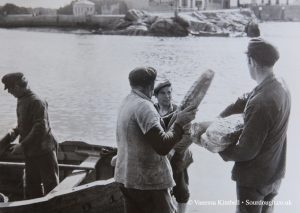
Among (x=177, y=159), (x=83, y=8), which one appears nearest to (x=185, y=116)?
(x=177, y=159)

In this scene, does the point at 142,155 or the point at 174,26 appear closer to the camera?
the point at 142,155

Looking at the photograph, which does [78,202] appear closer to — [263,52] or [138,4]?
[263,52]

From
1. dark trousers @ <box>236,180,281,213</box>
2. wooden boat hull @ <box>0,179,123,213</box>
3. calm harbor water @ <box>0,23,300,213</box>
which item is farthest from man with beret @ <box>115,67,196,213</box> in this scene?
wooden boat hull @ <box>0,179,123,213</box>

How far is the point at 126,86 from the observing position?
2216 centimetres

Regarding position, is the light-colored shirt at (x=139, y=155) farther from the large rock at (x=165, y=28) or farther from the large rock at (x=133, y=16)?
the large rock at (x=133, y=16)

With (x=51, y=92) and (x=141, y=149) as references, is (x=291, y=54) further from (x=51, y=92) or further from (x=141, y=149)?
(x=141, y=149)

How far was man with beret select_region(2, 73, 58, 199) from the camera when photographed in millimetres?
4258

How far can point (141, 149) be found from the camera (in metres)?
2.70

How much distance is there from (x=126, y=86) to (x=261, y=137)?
1978 centimetres

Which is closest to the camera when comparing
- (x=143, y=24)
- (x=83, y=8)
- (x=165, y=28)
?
(x=165, y=28)

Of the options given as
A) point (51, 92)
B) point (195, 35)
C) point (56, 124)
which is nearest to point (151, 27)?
point (195, 35)

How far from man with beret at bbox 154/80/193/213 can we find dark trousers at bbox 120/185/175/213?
3.50 ft

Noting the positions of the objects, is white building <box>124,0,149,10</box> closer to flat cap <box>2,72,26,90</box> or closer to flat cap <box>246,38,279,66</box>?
flat cap <box>2,72,26,90</box>

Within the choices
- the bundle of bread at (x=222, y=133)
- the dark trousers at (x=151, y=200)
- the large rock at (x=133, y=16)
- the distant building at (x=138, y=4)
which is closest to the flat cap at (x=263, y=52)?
the bundle of bread at (x=222, y=133)
